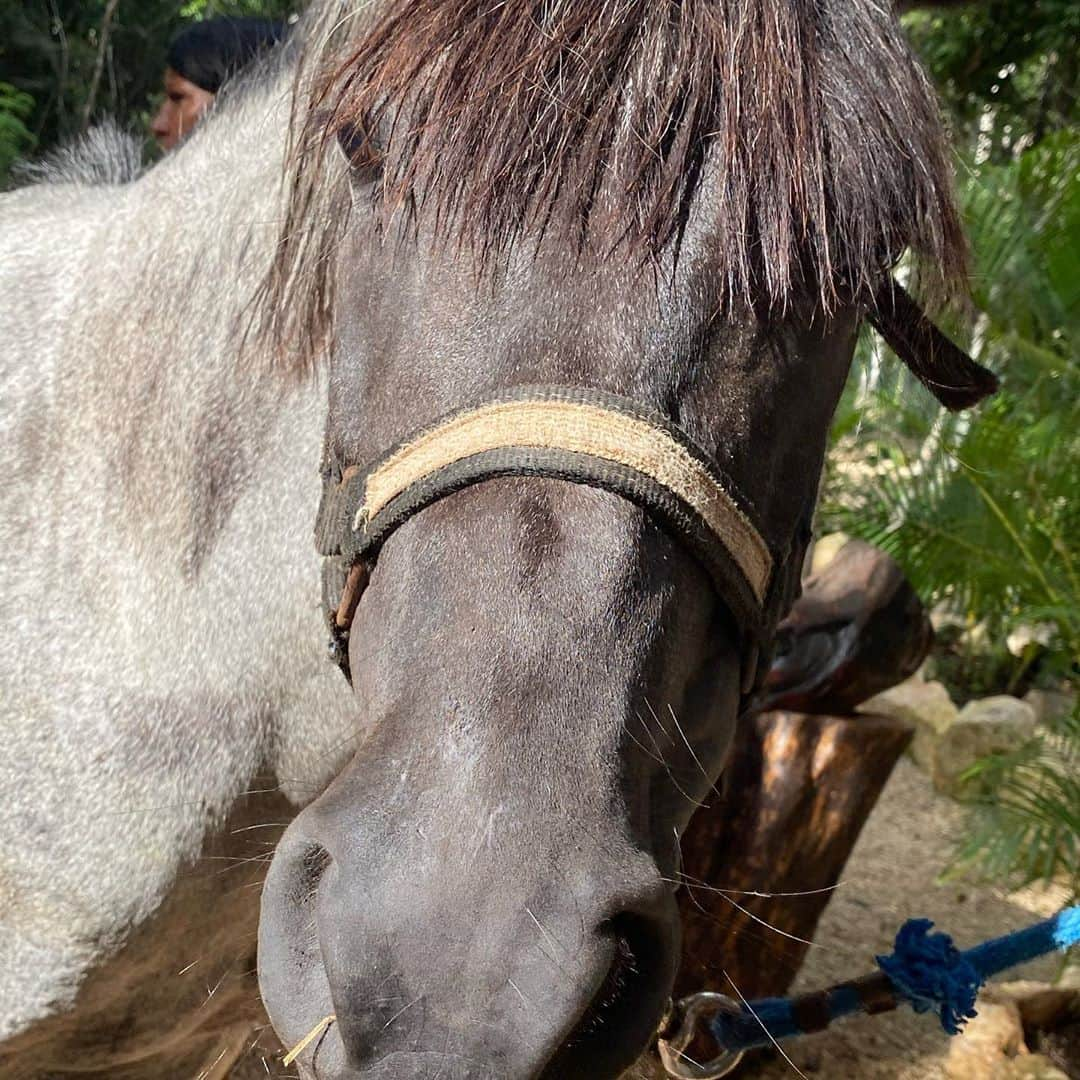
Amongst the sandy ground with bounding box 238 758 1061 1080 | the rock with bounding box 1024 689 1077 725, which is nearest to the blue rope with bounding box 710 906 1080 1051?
the sandy ground with bounding box 238 758 1061 1080

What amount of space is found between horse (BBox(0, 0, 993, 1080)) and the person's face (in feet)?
5.28

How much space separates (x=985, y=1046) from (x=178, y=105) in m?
3.64

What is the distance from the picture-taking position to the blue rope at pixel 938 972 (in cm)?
189

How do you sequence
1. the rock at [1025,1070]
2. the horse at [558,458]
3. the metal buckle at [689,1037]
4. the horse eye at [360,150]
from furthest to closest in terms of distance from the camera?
the rock at [1025,1070] < the metal buckle at [689,1037] < the horse eye at [360,150] < the horse at [558,458]

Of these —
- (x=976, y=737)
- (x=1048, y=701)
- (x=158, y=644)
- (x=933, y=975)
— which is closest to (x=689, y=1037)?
(x=933, y=975)

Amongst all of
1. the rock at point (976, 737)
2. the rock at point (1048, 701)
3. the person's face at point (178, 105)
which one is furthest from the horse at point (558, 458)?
the rock at point (1048, 701)

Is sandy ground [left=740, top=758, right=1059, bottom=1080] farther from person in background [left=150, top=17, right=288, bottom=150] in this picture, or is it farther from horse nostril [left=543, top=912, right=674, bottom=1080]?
person in background [left=150, top=17, right=288, bottom=150]

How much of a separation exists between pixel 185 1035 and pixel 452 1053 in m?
1.07

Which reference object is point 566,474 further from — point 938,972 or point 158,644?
point 938,972

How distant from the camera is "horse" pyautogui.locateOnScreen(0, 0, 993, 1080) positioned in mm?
1039

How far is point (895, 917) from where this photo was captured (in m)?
4.99

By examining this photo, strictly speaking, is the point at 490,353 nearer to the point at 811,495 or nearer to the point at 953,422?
the point at 811,495

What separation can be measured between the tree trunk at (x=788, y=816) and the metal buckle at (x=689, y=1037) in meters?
1.56

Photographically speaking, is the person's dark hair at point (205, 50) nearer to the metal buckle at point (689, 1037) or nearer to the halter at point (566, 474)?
the halter at point (566, 474)
